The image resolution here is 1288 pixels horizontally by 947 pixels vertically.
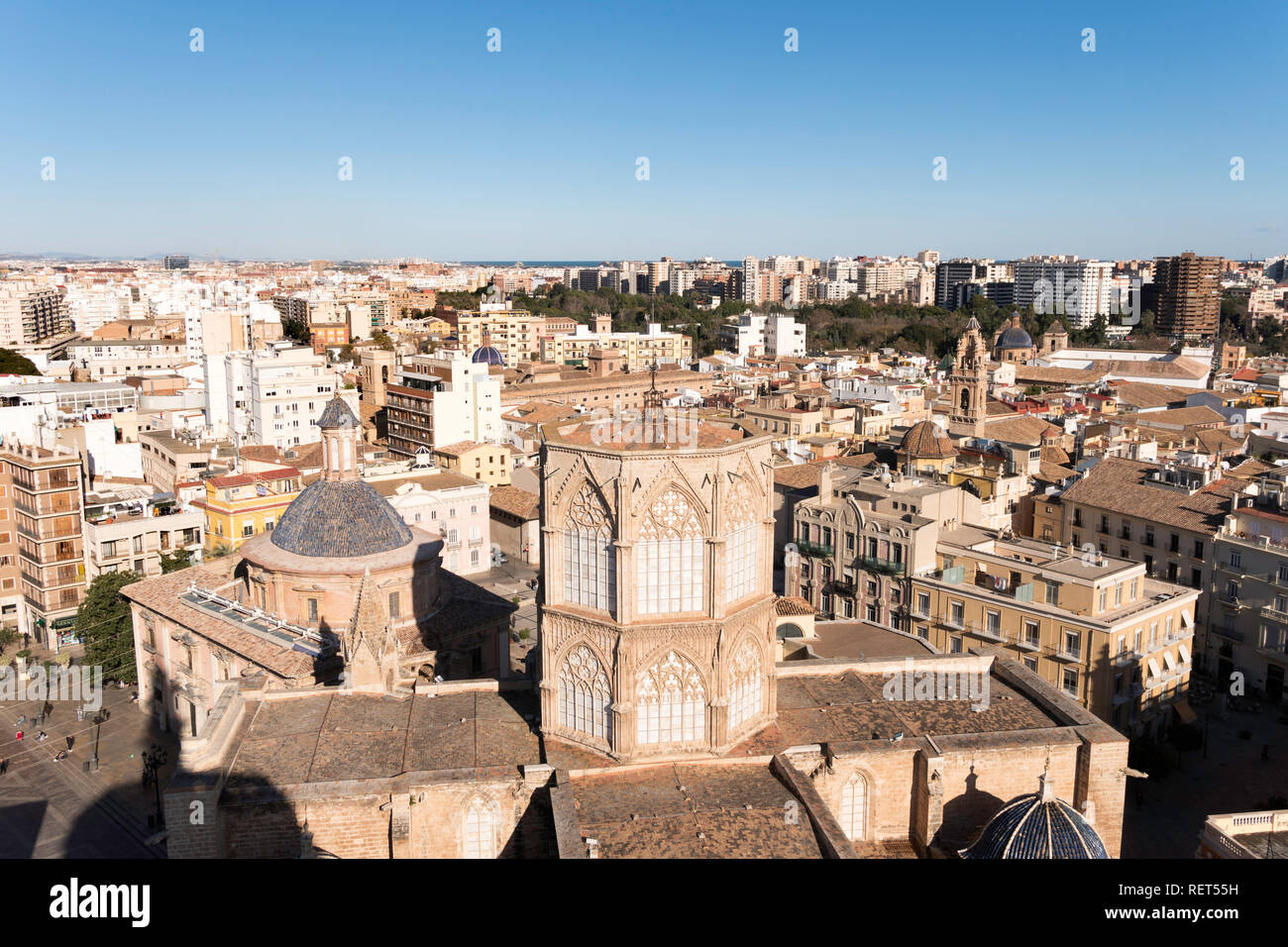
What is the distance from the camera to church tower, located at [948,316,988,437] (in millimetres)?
63969

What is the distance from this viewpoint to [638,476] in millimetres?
16500

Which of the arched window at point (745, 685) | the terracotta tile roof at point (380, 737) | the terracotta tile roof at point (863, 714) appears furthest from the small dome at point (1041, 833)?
the terracotta tile roof at point (380, 737)

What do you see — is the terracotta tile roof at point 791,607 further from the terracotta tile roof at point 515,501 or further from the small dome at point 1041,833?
the terracotta tile roof at point 515,501

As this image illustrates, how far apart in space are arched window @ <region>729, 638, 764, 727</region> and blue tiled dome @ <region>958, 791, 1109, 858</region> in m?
4.34

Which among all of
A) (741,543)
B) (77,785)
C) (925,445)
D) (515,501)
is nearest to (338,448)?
(77,785)

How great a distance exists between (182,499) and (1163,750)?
40969mm

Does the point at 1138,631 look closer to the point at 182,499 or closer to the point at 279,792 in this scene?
the point at 279,792

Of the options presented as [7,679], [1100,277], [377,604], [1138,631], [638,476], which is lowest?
[7,679]

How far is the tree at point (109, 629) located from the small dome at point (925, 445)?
3630cm

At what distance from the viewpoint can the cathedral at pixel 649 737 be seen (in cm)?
1594

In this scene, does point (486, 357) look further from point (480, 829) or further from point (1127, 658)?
point (480, 829)

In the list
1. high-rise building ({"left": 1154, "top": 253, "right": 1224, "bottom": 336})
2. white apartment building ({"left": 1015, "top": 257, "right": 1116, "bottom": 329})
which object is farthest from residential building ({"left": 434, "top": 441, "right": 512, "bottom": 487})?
white apartment building ({"left": 1015, "top": 257, "right": 1116, "bottom": 329})
